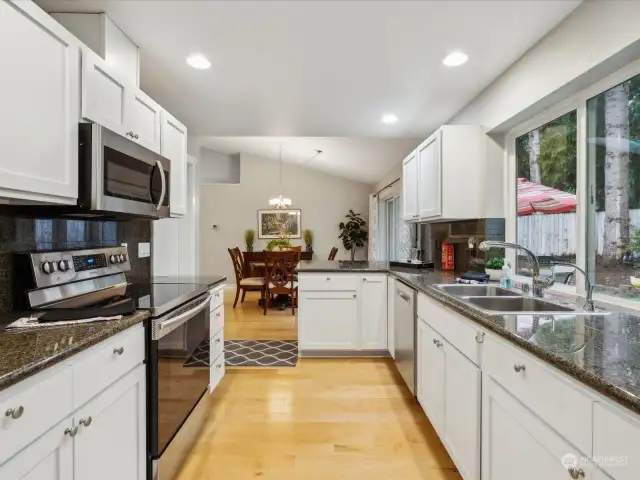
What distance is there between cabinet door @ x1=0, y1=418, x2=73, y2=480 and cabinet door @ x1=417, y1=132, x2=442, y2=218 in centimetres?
253

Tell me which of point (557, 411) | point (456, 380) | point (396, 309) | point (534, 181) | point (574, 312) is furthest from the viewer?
point (396, 309)

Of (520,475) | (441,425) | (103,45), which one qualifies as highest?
(103,45)

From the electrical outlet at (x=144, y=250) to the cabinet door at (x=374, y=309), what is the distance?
1794mm

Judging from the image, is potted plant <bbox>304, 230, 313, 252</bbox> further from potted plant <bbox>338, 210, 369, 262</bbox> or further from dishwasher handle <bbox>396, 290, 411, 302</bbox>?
dishwasher handle <bbox>396, 290, 411, 302</bbox>

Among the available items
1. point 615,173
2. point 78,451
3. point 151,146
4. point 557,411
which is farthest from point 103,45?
point 615,173

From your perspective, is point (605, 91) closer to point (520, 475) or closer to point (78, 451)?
point (520, 475)

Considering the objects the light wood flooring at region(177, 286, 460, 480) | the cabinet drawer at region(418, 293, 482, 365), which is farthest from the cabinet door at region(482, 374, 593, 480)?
the light wood flooring at region(177, 286, 460, 480)

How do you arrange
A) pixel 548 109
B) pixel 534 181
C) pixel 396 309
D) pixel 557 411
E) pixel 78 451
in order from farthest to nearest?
pixel 396 309
pixel 534 181
pixel 548 109
pixel 78 451
pixel 557 411

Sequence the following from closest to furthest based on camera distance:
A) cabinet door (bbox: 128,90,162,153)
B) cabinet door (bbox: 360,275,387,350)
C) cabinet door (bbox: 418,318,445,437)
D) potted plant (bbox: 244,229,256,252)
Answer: cabinet door (bbox: 418,318,445,437) < cabinet door (bbox: 128,90,162,153) < cabinet door (bbox: 360,275,387,350) < potted plant (bbox: 244,229,256,252)

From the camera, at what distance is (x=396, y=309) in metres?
3.14

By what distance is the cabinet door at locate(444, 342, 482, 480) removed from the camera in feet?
4.81

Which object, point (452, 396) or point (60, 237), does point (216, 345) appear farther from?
point (452, 396)

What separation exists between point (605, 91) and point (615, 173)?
0.39 m

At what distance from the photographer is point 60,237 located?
1.81 metres
